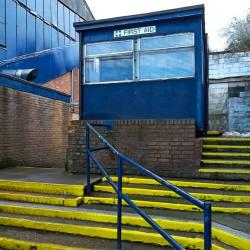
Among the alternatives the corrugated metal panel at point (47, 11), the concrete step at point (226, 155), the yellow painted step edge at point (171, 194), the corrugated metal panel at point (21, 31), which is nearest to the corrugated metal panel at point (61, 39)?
the corrugated metal panel at point (47, 11)

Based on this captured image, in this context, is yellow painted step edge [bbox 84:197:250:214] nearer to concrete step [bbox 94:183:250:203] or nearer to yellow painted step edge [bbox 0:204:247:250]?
concrete step [bbox 94:183:250:203]

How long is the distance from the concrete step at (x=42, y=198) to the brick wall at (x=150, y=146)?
129cm

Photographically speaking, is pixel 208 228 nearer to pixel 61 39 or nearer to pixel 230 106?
pixel 230 106

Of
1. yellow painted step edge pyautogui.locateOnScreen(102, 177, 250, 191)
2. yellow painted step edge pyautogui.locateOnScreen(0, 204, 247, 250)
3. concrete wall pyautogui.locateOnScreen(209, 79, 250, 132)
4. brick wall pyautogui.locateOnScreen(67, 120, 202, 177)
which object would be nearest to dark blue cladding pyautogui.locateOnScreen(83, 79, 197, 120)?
brick wall pyautogui.locateOnScreen(67, 120, 202, 177)

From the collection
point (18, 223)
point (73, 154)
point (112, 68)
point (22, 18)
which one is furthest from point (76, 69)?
point (18, 223)

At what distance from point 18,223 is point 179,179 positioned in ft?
8.76

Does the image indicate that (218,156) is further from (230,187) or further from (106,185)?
(106,185)

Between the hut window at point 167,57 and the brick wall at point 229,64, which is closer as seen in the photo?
the hut window at point 167,57

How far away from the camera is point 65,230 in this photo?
9.59 ft

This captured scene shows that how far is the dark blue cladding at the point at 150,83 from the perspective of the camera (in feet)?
16.3

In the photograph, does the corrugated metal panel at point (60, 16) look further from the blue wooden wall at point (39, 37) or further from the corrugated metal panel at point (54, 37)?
the corrugated metal panel at point (54, 37)

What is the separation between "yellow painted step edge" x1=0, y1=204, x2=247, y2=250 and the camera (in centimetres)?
248

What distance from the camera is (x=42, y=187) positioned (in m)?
3.96

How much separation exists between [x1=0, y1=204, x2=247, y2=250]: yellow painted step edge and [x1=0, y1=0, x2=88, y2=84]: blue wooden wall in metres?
6.39
